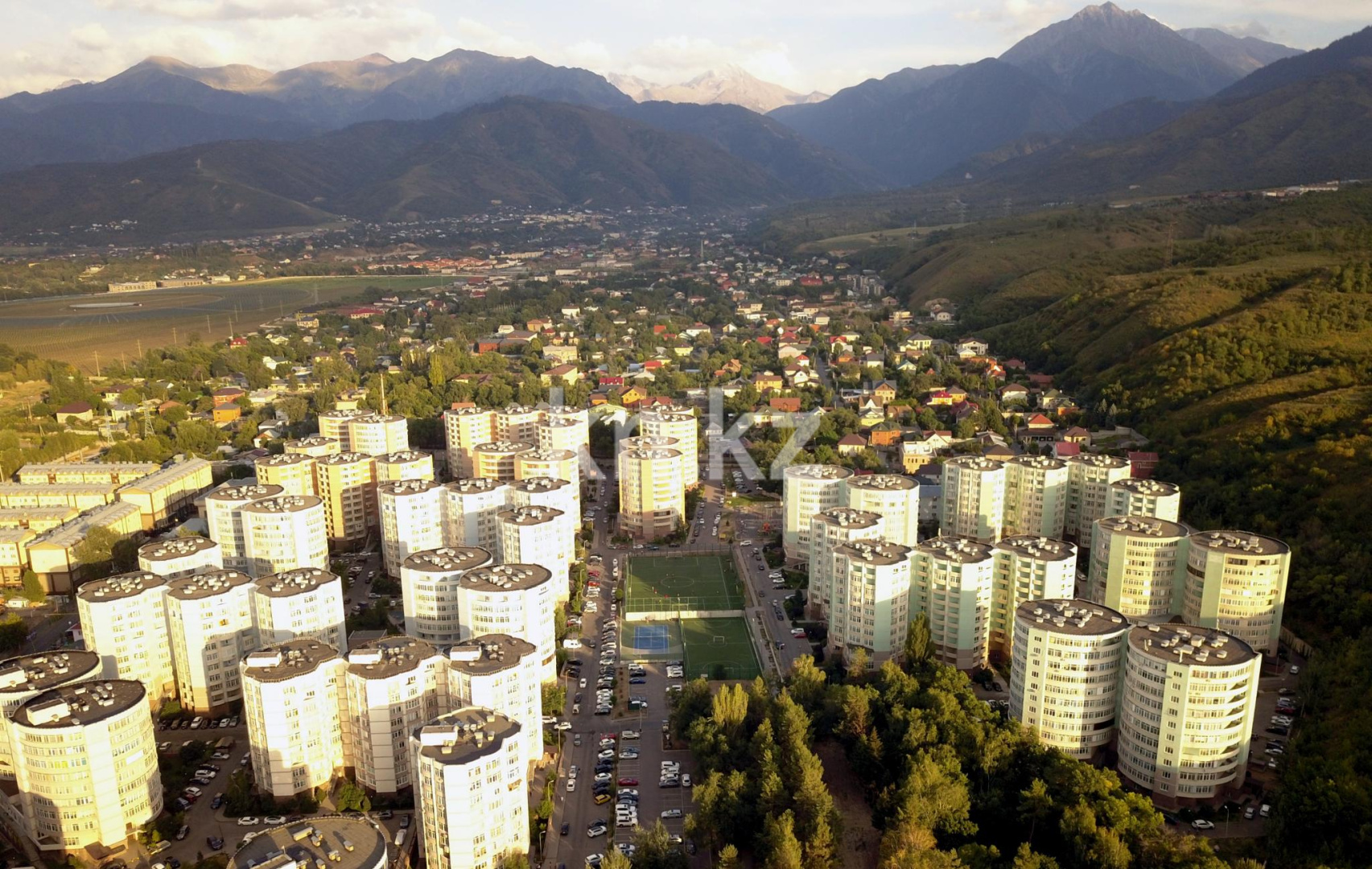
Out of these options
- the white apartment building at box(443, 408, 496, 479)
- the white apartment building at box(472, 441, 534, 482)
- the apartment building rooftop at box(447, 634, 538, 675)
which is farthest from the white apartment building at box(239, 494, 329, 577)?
the white apartment building at box(443, 408, 496, 479)

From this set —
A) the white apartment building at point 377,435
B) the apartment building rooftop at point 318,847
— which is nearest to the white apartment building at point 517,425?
the white apartment building at point 377,435

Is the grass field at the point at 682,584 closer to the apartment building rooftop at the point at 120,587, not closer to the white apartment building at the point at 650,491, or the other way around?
the white apartment building at the point at 650,491

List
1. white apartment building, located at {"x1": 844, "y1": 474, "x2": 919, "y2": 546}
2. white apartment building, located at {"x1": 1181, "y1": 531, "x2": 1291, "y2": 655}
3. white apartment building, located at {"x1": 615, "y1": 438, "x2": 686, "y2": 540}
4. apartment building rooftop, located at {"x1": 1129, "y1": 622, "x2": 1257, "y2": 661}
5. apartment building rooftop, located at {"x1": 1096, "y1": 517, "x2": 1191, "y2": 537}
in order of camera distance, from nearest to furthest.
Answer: apartment building rooftop, located at {"x1": 1129, "y1": 622, "x2": 1257, "y2": 661} → white apartment building, located at {"x1": 1181, "y1": 531, "x2": 1291, "y2": 655} → apartment building rooftop, located at {"x1": 1096, "y1": 517, "x2": 1191, "y2": 537} → white apartment building, located at {"x1": 844, "y1": 474, "x2": 919, "y2": 546} → white apartment building, located at {"x1": 615, "y1": 438, "x2": 686, "y2": 540}

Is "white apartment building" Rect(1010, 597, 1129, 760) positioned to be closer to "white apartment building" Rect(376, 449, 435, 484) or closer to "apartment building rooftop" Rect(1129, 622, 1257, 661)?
A: "apartment building rooftop" Rect(1129, 622, 1257, 661)

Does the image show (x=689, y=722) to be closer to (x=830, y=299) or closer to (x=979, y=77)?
(x=830, y=299)

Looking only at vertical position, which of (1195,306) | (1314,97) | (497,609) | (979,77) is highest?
(979,77)

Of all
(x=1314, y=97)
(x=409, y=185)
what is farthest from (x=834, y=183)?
(x=1314, y=97)
